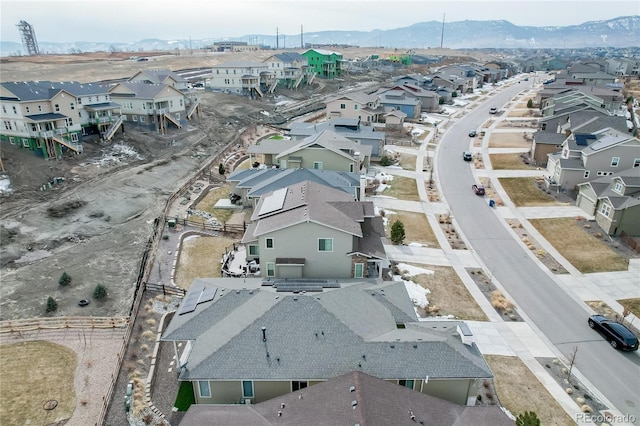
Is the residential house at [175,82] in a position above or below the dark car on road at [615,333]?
above

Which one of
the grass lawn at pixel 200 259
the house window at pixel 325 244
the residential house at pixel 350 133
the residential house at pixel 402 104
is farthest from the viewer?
the residential house at pixel 402 104

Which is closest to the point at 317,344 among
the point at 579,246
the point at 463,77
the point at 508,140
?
the point at 579,246

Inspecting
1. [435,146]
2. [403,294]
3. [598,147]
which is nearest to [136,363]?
[403,294]

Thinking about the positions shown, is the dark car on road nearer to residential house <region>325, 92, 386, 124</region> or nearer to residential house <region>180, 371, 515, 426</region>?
residential house <region>180, 371, 515, 426</region>

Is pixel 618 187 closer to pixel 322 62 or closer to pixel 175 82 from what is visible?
pixel 175 82

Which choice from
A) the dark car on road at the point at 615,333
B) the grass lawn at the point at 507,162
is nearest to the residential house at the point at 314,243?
the dark car on road at the point at 615,333

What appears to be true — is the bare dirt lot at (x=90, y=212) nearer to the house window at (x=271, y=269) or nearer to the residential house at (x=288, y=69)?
the house window at (x=271, y=269)

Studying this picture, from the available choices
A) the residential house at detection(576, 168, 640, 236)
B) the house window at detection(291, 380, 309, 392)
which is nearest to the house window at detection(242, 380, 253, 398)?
the house window at detection(291, 380, 309, 392)
